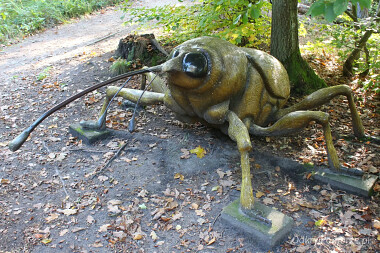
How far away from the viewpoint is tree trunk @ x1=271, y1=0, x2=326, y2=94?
17.7 ft

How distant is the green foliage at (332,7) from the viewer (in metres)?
2.62

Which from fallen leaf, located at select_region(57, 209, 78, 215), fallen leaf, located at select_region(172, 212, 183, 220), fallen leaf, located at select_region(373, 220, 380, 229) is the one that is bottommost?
fallen leaf, located at select_region(373, 220, 380, 229)

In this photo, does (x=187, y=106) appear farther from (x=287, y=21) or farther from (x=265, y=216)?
(x=287, y=21)

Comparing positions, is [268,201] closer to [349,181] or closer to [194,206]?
[194,206]

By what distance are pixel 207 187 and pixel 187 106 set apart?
1085 mm

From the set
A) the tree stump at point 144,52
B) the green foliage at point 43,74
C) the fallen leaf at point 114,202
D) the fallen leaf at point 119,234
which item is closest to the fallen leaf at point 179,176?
the fallen leaf at point 114,202

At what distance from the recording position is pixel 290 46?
224 inches

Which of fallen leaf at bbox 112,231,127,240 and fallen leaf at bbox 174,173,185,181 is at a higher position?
fallen leaf at bbox 174,173,185,181

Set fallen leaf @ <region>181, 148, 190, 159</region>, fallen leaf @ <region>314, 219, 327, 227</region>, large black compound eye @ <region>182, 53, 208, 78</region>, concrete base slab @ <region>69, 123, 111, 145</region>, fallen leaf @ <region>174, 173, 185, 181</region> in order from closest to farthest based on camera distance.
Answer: fallen leaf @ <region>314, 219, 327, 227</region> → large black compound eye @ <region>182, 53, 208, 78</region> → fallen leaf @ <region>174, 173, 185, 181</region> → fallen leaf @ <region>181, 148, 190, 159</region> → concrete base slab @ <region>69, 123, 111, 145</region>

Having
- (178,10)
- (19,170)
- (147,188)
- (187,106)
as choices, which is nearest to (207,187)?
(147,188)

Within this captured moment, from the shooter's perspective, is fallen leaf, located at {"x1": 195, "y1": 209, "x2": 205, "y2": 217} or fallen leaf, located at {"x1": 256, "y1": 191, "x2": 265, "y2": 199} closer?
fallen leaf, located at {"x1": 195, "y1": 209, "x2": 205, "y2": 217}

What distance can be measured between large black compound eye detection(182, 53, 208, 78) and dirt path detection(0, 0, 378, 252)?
1427mm

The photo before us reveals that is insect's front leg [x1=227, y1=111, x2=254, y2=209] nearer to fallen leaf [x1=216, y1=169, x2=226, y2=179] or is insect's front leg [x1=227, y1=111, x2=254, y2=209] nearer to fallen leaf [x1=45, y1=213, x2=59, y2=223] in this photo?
fallen leaf [x1=216, y1=169, x2=226, y2=179]

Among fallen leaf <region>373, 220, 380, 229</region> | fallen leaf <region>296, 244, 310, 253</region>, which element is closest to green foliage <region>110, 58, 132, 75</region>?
fallen leaf <region>296, 244, 310, 253</region>
